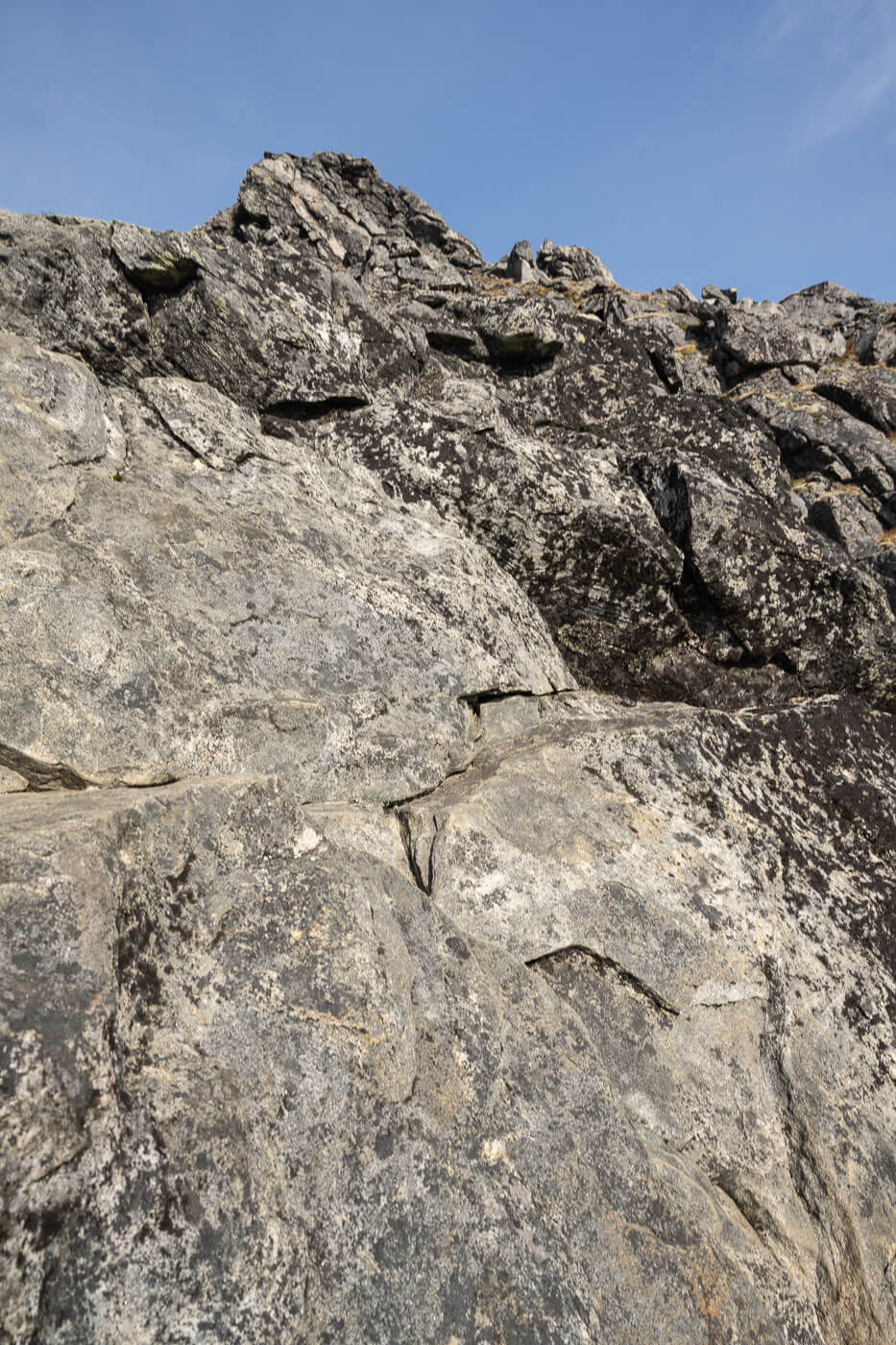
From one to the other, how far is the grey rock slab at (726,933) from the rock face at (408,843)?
0.10ft

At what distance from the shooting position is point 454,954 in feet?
16.9

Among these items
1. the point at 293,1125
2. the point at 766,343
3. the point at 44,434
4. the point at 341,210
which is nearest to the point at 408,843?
the point at 293,1125

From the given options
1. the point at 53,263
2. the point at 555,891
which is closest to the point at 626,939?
the point at 555,891

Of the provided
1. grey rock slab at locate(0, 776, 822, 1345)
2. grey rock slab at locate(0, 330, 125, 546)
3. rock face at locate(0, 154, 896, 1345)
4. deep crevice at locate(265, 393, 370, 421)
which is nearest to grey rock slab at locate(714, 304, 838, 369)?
rock face at locate(0, 154, 896, 1345)

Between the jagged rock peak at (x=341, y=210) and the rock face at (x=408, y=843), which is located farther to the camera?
the jagged rock peak at (x=341, y=210)

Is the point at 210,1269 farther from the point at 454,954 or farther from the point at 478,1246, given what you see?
the point at 454,954

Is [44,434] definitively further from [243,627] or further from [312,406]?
[312,406]

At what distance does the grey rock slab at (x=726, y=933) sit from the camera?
5.11 m

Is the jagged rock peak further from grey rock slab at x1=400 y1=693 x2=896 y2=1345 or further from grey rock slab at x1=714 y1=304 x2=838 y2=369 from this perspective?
grey rock slab at x1=400 y1=693 x2=896 y2=1345

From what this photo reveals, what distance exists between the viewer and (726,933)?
19.5ft

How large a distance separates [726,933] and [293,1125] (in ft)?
12.0

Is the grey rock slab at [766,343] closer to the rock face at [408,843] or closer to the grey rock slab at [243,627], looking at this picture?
the rock face at [408,843]

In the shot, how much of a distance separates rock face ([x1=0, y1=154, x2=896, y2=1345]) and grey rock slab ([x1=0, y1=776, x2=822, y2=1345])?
0.07 feet

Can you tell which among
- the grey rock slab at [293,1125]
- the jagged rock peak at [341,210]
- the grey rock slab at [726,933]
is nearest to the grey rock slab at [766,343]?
the jagged rock peak at [341,210]
